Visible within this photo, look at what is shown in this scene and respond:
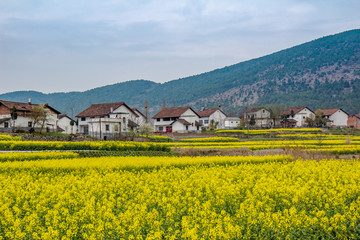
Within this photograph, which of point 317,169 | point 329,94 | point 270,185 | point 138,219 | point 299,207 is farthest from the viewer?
point 329,94

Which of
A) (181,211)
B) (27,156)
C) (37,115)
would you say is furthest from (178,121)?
(181,211)

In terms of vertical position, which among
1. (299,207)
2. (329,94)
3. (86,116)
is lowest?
(299,207)

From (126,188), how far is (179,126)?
69846mm

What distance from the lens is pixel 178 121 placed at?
82.1 m

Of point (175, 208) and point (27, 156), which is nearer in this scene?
point (175, 208)

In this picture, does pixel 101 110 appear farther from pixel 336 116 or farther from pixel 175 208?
pixel 336 116

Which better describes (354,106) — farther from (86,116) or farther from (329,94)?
(86,116)

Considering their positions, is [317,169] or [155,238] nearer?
[155,238]

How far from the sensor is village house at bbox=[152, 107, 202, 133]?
8179cm

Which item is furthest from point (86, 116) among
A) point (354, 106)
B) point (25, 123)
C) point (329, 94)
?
point (329, 94)

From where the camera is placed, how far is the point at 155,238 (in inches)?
272

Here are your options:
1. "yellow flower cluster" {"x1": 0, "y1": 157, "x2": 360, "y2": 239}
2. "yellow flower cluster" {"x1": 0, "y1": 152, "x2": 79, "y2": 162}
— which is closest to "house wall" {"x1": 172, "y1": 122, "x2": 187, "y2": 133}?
"yellow flower cluster" {"x1": 0, "y1": 152, "x2": 79, "y2": 162}

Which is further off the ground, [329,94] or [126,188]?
[329,94]

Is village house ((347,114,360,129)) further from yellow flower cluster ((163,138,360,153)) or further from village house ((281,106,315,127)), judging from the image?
yellow flower cluster ((163,138,360,153))
